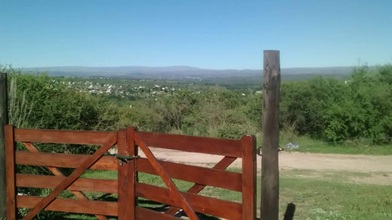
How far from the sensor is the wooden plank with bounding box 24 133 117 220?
633cm

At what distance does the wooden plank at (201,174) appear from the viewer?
212 inches

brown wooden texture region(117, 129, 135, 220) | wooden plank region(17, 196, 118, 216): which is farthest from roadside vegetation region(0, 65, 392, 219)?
brown wooden texture region(117, 129, 135, 220)

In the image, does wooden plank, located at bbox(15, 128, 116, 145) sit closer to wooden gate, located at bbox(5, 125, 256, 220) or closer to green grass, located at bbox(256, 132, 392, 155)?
wooden gate, located at bbox(5, 125, 256, 220)

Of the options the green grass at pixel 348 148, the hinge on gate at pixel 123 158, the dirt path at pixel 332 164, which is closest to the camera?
the hinge on gate at pixel 123 158

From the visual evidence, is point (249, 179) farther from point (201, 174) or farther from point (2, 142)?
point (2, 142)

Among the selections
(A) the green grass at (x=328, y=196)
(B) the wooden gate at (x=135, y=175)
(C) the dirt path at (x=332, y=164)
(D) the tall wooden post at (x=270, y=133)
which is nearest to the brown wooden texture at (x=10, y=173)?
(B) the wooden gate at (x=135, y=175)

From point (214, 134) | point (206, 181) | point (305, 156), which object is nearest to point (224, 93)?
point (214, 134)

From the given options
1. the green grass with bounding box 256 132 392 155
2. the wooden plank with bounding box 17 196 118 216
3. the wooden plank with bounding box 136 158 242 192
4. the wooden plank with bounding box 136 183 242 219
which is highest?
the wooden plank with bounding box 136 158 242 192

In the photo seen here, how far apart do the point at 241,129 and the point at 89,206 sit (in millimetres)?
22114

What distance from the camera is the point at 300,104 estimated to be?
103ft

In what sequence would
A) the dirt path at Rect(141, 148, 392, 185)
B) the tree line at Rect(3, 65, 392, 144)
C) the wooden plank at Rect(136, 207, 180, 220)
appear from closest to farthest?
the wooden plank at Rect(136, 207, 180, 220), the dirt path at Rect(141, 148, 392, 185), the tree line at Rect(3, 65, 392, 144)

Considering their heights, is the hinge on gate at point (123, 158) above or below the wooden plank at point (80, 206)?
above

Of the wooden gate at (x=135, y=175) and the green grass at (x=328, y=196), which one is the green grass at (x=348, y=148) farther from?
the wooden gate at (x=135, y=175)

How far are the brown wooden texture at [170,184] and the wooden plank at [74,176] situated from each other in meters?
0.45
